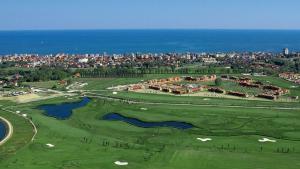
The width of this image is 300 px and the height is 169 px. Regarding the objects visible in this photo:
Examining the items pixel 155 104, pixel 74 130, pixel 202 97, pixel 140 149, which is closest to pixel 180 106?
pixel 155 104

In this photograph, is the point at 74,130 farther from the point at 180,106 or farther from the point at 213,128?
the point at 180,106

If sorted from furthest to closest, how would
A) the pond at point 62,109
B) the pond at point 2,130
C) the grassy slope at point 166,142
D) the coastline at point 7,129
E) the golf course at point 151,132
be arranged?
the pond at point 62,109 → the pond at point 2,130 → the coastline at point 7,129 → the golf course at point 151,132 → the grassy slope at point 166,142

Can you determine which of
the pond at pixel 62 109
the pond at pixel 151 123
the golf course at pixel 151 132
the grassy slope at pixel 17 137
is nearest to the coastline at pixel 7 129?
the grassy slope at pixel 17 137

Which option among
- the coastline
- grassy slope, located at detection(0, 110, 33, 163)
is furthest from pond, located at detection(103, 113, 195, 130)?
the coastline

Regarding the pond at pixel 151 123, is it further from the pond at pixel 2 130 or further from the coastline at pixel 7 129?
the pond at pixel 2 130

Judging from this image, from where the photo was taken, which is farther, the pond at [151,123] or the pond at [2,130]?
the pond at [151,123]

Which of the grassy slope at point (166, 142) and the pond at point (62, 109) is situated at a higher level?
the grassy slope at point (166, 142)

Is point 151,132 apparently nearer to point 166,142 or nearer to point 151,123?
point 166,142
